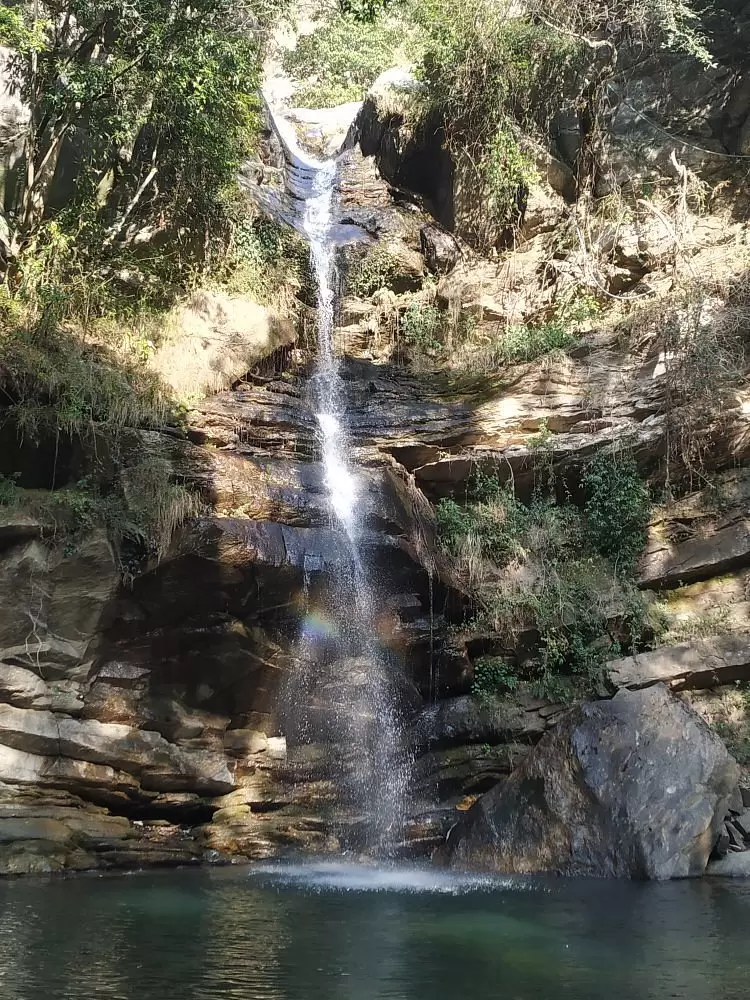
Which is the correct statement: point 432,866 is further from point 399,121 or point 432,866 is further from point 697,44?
point 399,121

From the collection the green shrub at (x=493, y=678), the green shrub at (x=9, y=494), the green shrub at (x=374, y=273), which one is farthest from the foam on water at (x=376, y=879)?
the green shrub at (x=374, y=273)

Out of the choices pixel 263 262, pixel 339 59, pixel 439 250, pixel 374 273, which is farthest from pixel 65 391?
pixel 339 59

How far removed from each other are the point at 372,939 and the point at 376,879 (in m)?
2.95

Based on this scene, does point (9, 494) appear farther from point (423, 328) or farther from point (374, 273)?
point (374, 273)

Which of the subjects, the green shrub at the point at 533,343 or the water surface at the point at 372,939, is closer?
the water surface at the point at 372,939

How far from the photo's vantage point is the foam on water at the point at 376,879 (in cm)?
791

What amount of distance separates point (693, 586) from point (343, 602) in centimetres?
533

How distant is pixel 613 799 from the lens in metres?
8.91

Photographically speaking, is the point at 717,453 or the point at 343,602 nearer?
the point at 343,602

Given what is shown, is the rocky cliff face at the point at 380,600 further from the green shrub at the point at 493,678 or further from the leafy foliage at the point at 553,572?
the leafy foliage at the point at 553,572

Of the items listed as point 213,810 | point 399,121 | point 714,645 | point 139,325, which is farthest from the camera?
point 399,121

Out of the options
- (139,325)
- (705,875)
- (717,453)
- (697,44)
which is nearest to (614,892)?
(705,875)

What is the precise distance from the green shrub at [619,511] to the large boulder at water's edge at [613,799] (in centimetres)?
340

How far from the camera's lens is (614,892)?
763 cm
